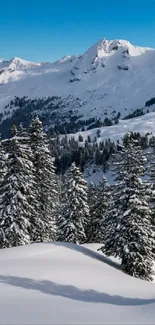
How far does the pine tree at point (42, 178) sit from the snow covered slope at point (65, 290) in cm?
881

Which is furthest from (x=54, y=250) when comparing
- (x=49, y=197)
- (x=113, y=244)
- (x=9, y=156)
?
(x=49, y=197)

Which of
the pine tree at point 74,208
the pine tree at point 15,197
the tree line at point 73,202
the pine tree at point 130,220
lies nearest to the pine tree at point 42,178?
the tree line at point 73,202

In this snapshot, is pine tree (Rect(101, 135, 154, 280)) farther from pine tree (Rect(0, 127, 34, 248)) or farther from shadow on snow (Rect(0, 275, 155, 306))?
shadow on snow (Rect(0, 275, 155, 306))

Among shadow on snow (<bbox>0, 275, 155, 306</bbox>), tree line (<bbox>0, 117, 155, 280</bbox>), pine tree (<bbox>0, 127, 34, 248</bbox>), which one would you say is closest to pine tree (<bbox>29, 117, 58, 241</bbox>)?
tree line (<bbox>0, 117, 155, 280</bbox>)

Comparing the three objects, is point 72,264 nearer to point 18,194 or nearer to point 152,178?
point 18,194

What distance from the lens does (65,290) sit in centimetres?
1894

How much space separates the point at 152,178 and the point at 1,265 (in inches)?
777

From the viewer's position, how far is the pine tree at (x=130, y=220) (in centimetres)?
2995

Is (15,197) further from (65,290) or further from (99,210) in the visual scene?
(99,210)

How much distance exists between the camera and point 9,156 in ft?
114

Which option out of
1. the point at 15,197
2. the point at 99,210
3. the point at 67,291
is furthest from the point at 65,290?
the point at 99,210

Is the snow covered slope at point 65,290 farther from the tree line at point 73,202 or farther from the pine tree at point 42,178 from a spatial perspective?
the pine tree at point 42,178

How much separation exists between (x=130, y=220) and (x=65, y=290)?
12236mm

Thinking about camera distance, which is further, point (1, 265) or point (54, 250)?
point (54, 250)
